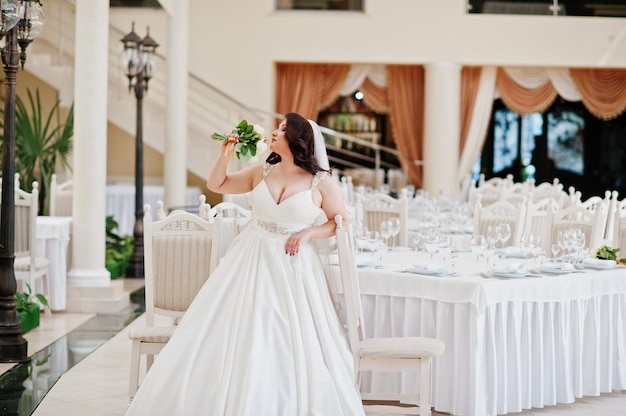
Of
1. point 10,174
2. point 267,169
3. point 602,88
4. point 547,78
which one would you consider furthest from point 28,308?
point 602,88

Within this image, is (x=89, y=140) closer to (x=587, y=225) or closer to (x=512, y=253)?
(x=512, y=253)

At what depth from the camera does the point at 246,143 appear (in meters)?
4.75

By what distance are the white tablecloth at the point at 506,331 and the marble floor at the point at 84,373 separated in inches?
5.9

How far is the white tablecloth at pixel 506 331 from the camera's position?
5.08 metres

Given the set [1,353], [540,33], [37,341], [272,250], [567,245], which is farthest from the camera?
[540,33]

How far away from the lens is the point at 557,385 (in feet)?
18.1

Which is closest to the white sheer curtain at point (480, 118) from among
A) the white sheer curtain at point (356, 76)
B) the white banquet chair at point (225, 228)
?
the white sheer curtain at point (356, 76)

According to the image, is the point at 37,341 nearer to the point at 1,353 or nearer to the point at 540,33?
the point at 1,353

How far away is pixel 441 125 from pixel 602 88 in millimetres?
2956

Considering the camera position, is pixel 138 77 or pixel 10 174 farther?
pixel 138 77

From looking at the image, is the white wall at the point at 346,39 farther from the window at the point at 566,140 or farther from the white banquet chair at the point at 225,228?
the white banquet chair at the point at 225,228

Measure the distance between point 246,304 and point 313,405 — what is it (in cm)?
56

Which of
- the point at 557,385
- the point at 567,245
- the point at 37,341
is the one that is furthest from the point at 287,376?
the point at 37,341

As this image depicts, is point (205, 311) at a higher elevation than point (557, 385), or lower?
higher
